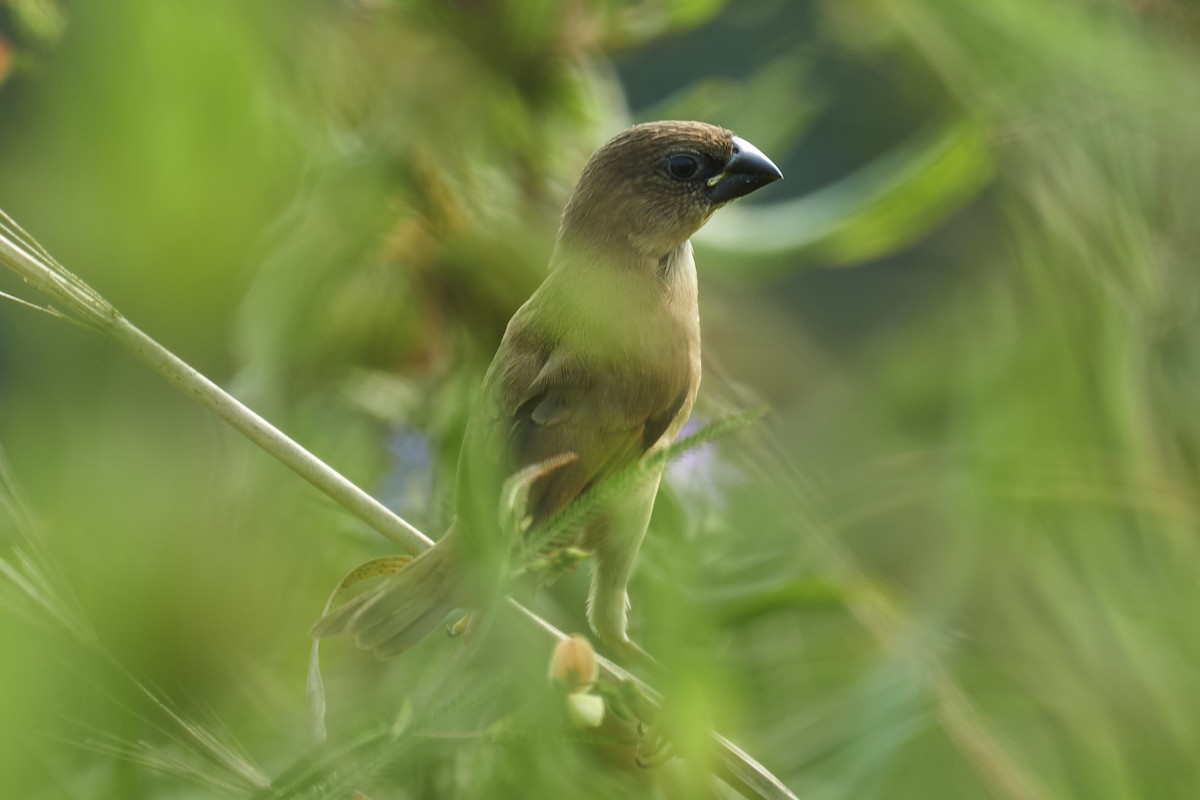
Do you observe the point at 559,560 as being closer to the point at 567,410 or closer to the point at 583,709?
the point at 583,709

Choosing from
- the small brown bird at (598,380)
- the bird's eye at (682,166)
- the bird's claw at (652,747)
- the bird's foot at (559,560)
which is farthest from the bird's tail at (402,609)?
the bird's eye at (682,166)

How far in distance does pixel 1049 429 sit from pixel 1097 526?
14 centimetres

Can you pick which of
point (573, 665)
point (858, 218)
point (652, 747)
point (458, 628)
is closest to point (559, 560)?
point (573, 665)

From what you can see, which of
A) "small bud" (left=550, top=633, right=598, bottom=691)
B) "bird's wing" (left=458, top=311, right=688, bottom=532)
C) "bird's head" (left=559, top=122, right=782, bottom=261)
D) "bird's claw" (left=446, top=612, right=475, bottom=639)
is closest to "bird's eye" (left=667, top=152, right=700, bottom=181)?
"bird's head" (left=559, top=122, right=782, bottom=261)

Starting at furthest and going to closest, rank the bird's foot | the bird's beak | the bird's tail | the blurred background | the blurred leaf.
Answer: the bird's beak → the blurred leaf → the bird's tail → the bird's foot → the blurred background

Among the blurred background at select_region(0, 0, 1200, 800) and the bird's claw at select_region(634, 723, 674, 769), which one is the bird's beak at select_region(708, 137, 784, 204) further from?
Answer: the bird's claw at select_region(634, 723, 674, 769)

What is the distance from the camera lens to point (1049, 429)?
1334 mm

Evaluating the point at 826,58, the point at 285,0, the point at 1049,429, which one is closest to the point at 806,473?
the point at 1049,429

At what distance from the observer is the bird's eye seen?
52.2 inches

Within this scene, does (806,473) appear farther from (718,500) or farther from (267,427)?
(267,427)

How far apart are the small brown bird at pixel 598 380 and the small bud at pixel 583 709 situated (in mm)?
66

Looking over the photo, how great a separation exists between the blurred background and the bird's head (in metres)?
0.07

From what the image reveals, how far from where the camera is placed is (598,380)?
37.2 inches

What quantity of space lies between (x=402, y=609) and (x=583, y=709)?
0.37 metres
